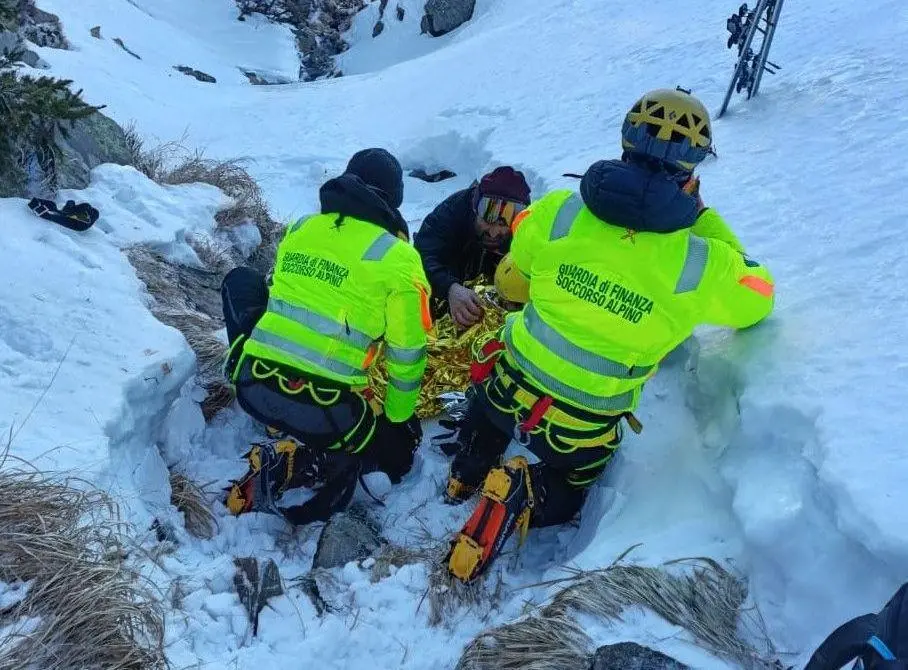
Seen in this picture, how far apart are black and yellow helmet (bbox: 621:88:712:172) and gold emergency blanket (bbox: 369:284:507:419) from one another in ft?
5.08

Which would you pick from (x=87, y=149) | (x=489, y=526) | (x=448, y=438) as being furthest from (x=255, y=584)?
(x=87, y=149)

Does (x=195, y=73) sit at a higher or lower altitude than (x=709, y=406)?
lower

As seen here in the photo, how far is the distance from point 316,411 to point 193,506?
71cm

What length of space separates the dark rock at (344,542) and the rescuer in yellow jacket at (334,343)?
240 mm

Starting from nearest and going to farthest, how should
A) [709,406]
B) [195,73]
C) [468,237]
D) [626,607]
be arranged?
[626,607], [709,406], [468,237], [195,73]

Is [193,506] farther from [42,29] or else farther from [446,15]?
[446,15]

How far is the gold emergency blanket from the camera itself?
411 centimetres

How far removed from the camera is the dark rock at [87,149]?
4980 millimetres

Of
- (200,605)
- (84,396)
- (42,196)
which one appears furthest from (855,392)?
(42,196)

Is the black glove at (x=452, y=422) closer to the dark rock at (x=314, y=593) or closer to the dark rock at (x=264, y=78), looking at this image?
the dark rock at (x=314, y=593)

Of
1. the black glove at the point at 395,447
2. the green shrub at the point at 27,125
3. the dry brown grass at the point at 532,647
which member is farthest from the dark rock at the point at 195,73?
the dry brown grass at the point at 532,647

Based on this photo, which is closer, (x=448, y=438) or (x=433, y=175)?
(x=448, y=438)

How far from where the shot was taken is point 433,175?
8547 mm

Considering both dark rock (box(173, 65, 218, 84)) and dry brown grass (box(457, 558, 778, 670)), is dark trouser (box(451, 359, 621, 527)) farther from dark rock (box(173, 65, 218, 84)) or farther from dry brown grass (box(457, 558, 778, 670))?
dark rock (box(173, 65, 218, 84))
